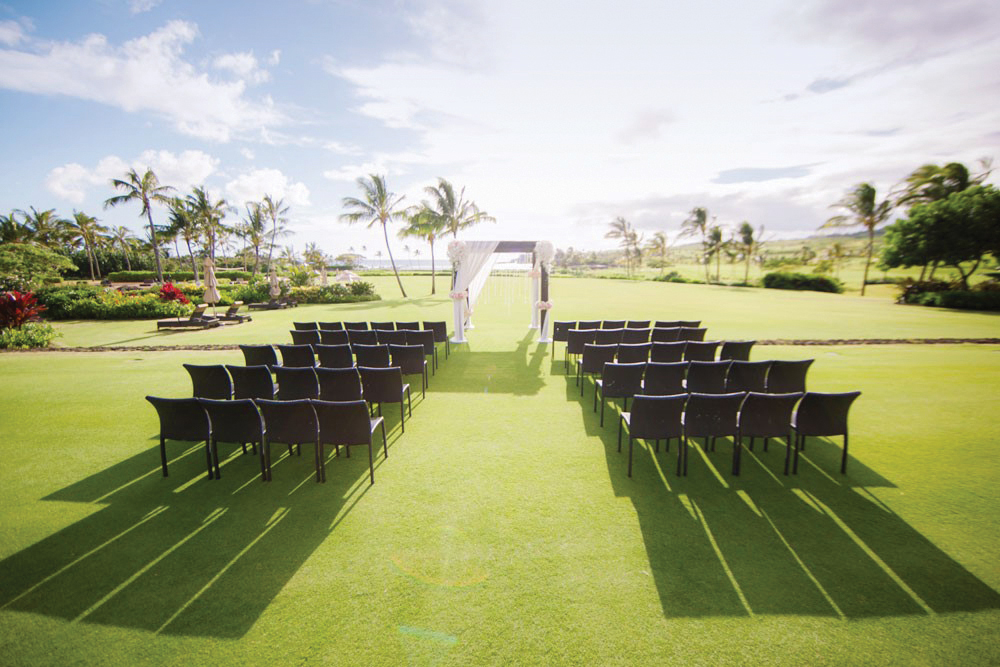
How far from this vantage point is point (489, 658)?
2.58 metres

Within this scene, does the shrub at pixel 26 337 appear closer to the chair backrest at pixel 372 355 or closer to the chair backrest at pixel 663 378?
the chair backrest at pixel 372 355

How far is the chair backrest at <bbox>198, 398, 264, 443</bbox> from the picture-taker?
4602mm

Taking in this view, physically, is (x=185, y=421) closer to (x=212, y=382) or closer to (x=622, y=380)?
(x=212, y=382)

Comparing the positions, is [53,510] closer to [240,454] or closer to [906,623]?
[240,454]

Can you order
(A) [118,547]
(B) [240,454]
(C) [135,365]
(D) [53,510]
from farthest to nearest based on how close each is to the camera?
(C) [135,365] < (B) [240,454] < (D) [53,510] < (A) [118,547]

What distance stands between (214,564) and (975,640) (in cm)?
549

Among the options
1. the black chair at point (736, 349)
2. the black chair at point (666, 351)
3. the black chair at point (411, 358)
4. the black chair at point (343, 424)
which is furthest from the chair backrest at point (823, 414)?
the black chair at point (411, 358)

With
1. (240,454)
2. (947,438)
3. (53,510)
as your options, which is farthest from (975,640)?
(53,510)

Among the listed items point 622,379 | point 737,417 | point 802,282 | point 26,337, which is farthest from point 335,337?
point 802,282

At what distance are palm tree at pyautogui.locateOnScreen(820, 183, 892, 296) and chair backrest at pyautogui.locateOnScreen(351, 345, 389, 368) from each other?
126 ft

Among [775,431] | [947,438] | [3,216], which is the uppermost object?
[3,216]

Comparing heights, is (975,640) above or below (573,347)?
below

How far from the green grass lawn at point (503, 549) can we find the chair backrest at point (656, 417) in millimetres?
561

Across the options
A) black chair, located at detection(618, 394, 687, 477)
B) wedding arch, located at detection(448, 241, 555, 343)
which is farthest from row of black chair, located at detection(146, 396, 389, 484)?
wedding arch, located at detection(448, 241, 555, 343)
